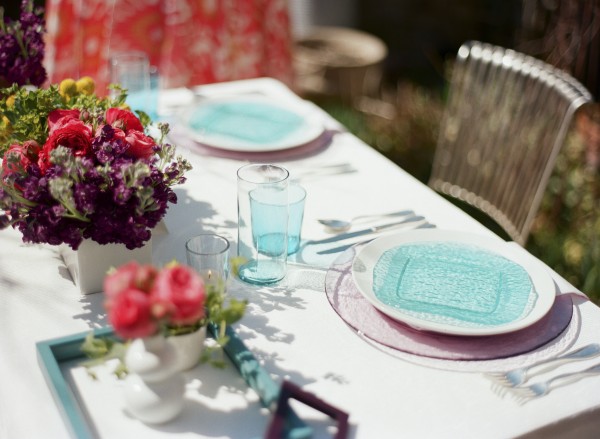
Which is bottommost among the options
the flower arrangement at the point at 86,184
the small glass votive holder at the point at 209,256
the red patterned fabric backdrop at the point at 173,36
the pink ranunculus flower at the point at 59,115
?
the red patterned fabric backdrop at the point at 173,36

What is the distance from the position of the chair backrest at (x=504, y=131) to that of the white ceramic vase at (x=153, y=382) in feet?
3.81

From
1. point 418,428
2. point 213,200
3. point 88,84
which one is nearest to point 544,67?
point 213,200

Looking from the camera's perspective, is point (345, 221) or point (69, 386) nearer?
point (69, 386)

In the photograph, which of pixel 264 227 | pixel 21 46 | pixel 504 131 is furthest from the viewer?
pixel 504 131

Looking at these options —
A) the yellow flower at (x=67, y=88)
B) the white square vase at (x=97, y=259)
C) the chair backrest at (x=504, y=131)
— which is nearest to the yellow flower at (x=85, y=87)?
the yellow flower at (x=67, y=88)

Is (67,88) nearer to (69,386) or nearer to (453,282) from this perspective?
(69,386)

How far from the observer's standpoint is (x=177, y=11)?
2.66m

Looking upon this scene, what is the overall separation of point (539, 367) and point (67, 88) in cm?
87

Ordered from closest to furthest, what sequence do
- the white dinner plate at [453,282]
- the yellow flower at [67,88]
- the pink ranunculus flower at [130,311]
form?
the pink ranunculus flower at [130,311] < the white dinner plate at [453,282] < the yellow flower at [67,88]

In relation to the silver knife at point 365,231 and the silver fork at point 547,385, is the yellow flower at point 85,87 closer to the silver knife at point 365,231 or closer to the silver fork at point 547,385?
the silver knife at point 365,231

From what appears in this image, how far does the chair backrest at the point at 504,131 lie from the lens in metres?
1.80

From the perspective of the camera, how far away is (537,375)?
96 cm

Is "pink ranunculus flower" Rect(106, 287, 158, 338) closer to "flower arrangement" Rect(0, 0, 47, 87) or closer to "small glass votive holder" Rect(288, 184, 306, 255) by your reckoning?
"small glass votive holder" Rect(288, 184, 306, 255)

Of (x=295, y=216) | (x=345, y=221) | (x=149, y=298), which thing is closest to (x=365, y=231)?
(x=345, y=221)
